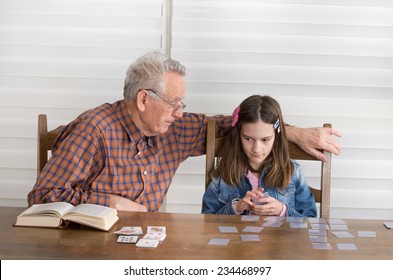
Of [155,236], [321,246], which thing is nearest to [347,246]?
[321,246]

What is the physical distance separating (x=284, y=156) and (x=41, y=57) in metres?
1.53

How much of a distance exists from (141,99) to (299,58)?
110 cm

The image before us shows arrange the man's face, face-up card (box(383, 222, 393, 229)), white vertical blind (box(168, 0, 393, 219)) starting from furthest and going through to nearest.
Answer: white vertical blind (box(168, 0, 393, 219)) < the man's face < face-up card (box(383, 222, 393, 229))

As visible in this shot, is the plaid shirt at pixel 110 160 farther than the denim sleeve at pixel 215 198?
No

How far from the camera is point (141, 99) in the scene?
280 cm

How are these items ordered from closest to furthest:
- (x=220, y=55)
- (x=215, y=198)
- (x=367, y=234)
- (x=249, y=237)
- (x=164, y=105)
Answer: (x=249, y=237)
(x=367, y=234)
(x=164, y=105)
(x=215, y=198)
(x=220, y=55)

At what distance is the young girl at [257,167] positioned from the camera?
285 centimetres

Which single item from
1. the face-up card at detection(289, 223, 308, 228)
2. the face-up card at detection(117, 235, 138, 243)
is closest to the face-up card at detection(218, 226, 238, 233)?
the face-up card at detection(289, 223, 308, 228)

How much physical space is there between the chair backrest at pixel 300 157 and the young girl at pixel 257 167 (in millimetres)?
35

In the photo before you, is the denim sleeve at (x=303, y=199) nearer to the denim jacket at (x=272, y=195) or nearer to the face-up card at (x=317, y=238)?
the denim jacket at (x=272, y=195)

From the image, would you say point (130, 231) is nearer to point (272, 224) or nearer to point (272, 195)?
point (272, 224)

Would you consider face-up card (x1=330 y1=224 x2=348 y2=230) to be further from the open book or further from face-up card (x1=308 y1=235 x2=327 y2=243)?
the open book

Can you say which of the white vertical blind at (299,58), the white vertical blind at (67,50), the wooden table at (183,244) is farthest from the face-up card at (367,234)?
the white vertical blind at (67,50)

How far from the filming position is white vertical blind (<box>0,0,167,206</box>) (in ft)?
11.3
